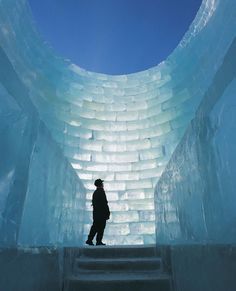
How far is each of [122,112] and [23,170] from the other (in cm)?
575

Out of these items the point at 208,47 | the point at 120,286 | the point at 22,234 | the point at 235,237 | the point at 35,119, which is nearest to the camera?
the point at 235,237

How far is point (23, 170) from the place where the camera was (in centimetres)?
191

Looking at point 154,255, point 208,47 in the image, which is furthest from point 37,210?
point 208,47

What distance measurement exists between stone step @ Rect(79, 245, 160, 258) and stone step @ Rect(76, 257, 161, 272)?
16 cm

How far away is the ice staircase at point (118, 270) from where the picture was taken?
92.7 inches

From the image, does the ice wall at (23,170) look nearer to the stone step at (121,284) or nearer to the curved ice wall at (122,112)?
the stone step at (121,284)

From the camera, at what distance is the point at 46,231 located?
2.54 m

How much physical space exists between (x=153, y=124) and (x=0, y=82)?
587cm

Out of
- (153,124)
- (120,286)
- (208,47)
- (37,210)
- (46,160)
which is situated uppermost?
(208,47)

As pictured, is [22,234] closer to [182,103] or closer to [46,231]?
[46,231]

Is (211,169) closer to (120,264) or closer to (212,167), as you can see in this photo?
(212,167)

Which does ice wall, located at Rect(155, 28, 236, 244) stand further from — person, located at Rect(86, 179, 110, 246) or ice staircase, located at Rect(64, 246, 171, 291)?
person, located at Rect(86, 179, 110, 246)

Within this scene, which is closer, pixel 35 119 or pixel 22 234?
pixel 22 234

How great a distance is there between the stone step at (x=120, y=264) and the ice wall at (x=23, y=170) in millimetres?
418
